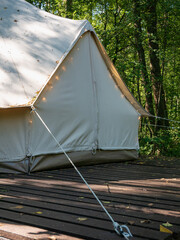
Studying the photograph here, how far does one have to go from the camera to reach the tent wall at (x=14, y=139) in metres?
5.07

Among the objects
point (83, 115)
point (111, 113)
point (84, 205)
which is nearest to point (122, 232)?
point (84, 205)

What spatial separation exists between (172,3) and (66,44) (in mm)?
4394

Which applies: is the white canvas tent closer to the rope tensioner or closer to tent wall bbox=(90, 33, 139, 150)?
tent wall bbox=(90, 33, 139, 150)

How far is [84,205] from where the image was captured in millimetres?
3137

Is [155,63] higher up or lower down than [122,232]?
higher up

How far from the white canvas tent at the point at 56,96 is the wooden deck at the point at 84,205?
1.71ft

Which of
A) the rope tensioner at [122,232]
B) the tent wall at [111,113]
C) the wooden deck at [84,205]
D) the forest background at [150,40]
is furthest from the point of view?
the forest background at [150,40]

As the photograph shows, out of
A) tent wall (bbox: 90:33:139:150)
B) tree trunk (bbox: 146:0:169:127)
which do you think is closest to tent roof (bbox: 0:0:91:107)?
tent wall (bbox: 90:33:139:150)

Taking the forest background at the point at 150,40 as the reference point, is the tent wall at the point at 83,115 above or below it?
below

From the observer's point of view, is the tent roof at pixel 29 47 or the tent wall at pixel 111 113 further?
the tent wall at pixel 111 113

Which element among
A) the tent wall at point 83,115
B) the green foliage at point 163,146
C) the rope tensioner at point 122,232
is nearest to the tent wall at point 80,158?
the tent wall at point 83,115

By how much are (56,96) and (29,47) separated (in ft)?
3.23

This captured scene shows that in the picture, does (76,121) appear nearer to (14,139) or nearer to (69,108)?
(69,108)

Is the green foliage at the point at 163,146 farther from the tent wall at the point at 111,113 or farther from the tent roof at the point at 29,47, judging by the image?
the tent roof at the point at 29,47
